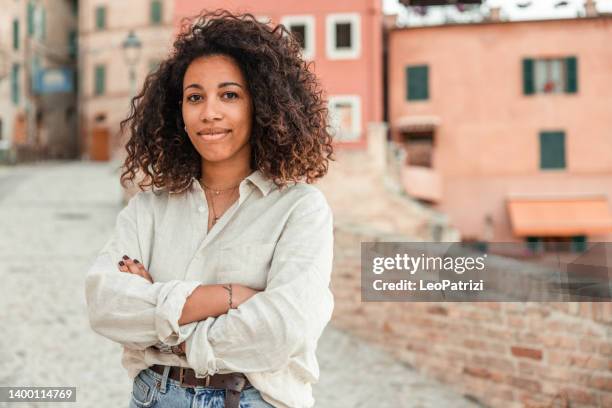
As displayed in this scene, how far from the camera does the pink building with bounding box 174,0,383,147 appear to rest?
798 inches

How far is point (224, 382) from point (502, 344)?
3.91 m

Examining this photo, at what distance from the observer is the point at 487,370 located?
5180 millimetres

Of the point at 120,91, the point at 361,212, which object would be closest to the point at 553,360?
the point at 361,212

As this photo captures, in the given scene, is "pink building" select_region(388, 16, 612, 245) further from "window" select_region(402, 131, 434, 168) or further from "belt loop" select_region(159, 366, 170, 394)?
"belt loop" select_region(159, 366, 170, 394)

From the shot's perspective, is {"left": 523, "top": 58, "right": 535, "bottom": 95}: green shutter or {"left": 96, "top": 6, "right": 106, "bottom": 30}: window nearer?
{"left": 523, "top": 58, "right": 535, "bottom": 95}: green shutter

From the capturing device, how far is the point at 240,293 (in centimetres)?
164

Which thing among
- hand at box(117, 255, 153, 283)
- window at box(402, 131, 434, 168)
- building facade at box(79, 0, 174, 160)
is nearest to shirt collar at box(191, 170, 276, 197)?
hand at box(117, 255, 153, 283)

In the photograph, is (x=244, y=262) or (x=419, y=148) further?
(x=419, y=148)

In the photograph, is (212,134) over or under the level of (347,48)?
under

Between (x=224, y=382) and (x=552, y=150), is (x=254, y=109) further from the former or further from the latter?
(x=552, y=150)

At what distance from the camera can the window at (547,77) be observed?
20703mm

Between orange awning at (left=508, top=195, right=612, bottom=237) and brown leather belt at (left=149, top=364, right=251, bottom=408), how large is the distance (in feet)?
63.9

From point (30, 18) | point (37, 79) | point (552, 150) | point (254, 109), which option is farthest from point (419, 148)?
point (254, 109)

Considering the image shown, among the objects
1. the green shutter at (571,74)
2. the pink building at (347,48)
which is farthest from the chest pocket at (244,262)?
the green shutter at (571,74)
